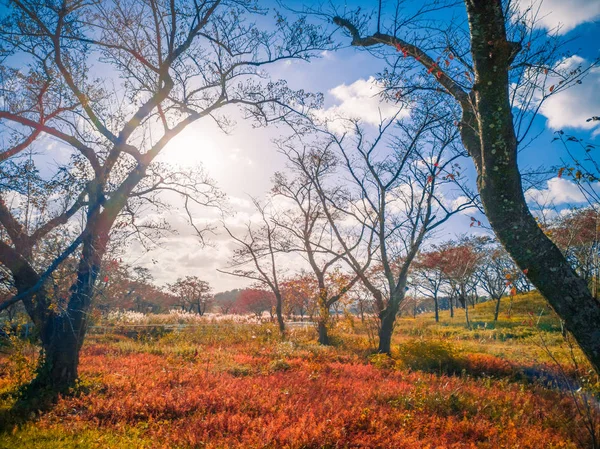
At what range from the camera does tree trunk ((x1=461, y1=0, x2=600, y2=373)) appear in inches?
103

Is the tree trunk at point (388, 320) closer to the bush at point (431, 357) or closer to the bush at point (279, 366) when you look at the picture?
the bush at point (431, 357)

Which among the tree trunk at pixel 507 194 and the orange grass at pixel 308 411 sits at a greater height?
the tree trunk at pixel 507 194

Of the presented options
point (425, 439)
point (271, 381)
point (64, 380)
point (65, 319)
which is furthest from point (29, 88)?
point (425, 439)

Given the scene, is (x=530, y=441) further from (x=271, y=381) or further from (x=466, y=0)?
(x=466, y=0)

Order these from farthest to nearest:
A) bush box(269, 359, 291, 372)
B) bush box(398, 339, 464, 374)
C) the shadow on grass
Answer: bush box(398, 339, 464, 374) < bush box(269, 359, 291, 372) < the shadow on grass

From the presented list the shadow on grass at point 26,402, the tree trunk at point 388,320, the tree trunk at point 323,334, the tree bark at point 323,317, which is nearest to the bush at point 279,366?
the tree trunk at point 388,320

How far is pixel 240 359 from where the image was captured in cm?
1228

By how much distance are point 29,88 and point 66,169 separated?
10.4ft

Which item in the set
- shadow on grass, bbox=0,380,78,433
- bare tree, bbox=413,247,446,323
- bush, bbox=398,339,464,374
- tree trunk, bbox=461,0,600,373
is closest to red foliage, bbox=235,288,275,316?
bare tree, bbox=413,247,446,323

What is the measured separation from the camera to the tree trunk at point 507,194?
262 cm

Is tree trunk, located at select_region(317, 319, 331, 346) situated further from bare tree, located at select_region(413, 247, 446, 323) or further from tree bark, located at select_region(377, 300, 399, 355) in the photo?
bare tree, located at select_region(413, 247, 446, 323)

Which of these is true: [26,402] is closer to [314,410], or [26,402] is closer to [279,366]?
[314,410]

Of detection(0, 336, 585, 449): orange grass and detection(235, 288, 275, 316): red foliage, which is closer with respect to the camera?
detection(0, 336, 585, 449): orange grass

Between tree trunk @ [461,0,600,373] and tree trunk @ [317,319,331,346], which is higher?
tree trunk @ [461,0,600,373]
